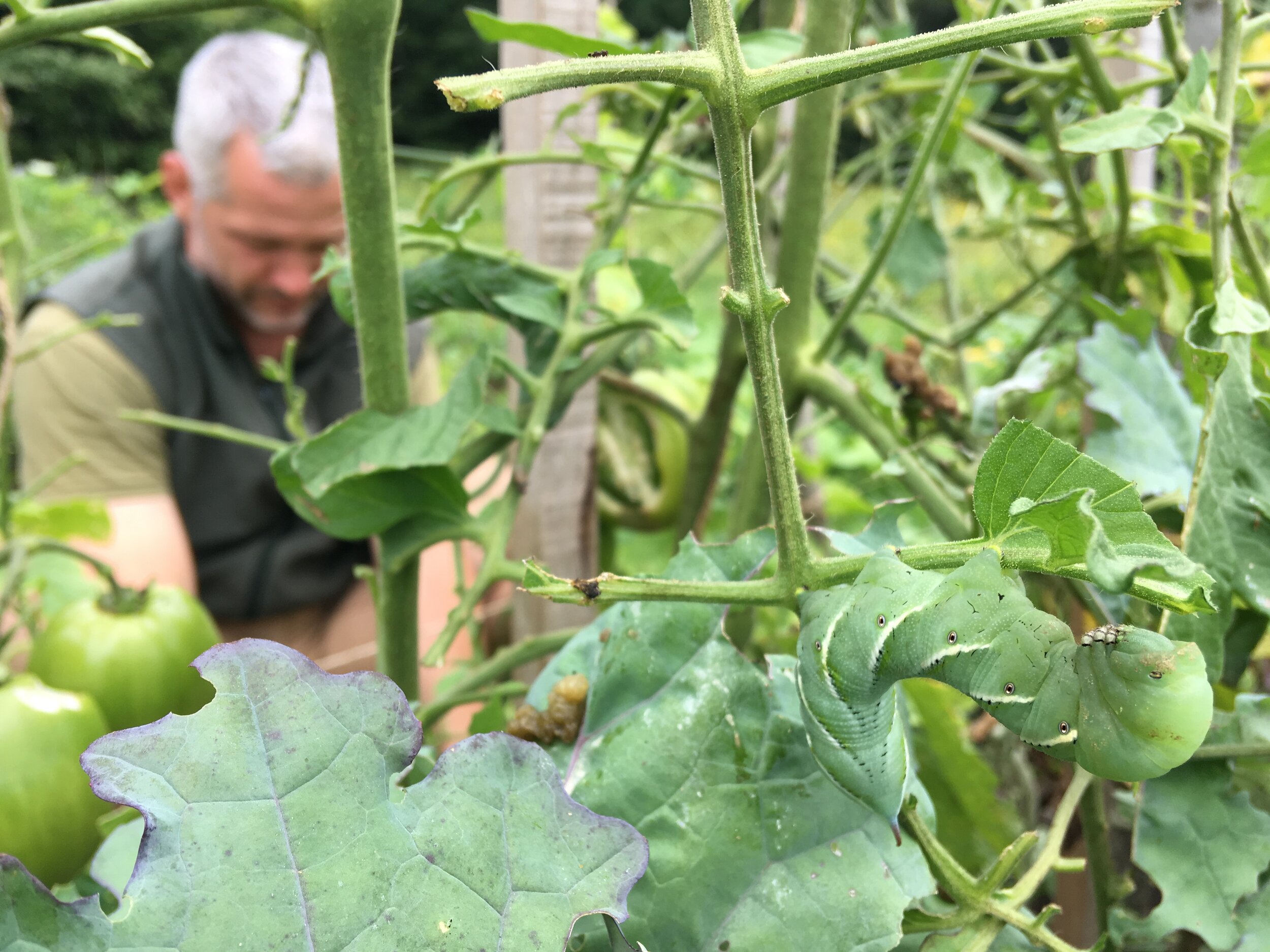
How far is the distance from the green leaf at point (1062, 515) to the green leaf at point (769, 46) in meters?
0.25

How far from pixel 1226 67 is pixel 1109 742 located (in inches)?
12.7

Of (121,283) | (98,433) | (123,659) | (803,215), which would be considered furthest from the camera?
(121,283)

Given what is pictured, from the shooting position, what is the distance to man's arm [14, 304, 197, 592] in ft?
4.70

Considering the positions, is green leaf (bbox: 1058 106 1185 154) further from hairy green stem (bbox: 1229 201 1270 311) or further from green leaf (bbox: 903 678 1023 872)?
green leaf (bbox: 903 678 1023 872)

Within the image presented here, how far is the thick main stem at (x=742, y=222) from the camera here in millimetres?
215

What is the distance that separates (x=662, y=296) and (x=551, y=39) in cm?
13

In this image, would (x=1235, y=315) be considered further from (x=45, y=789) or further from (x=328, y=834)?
(x=45, y=789)

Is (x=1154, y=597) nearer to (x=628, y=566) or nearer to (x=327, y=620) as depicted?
(x=628, y=566)

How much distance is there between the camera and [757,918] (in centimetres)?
29

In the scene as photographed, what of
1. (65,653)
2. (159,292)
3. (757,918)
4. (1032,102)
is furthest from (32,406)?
A: (757,918)

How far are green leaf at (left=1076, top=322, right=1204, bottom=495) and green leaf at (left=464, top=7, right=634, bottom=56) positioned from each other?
0.85ft

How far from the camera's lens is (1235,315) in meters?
0.32

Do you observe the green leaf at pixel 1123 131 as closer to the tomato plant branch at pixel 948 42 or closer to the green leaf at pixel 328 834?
the tomato plant branch at pixel 948 42

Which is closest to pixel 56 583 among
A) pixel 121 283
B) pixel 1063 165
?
pixel 1063 165
